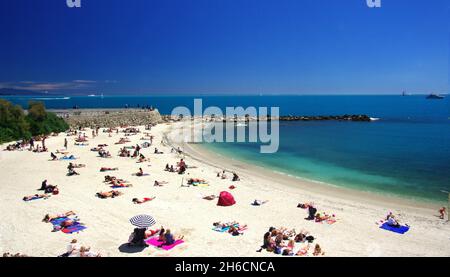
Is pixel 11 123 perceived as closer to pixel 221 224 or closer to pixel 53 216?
pixel 53 216

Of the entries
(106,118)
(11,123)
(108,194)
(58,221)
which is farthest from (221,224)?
(106,118)

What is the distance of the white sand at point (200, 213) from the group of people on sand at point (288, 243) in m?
0.48

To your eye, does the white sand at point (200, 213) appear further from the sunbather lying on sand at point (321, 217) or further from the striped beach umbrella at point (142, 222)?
the striped beach umbrella at point (142, 222)

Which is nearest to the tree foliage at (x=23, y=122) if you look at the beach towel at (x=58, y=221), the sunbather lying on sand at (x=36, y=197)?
the sunbather lying on sand at (x=36, y=197)

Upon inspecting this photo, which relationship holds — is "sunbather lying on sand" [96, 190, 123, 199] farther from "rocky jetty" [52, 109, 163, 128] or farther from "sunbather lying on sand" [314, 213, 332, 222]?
"rocky jetty" [52, 109, 163, 128]

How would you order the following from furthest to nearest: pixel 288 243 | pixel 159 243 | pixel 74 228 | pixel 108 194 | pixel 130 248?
pixel 108 194
pixel 74 228
pixel 288 243
pixel 159 243
pixel 130 248

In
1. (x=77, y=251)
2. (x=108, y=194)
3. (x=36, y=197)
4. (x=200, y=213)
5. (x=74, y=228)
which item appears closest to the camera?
(x=77, y=251)

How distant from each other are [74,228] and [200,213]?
5196 millimetres

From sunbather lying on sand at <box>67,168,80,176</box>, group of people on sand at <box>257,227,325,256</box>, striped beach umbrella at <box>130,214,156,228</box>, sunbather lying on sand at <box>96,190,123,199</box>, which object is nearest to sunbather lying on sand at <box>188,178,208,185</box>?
sunbather lying on sand at <box>96,190,123,199</box>

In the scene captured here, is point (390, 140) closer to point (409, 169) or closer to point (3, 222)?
point (409, 169)

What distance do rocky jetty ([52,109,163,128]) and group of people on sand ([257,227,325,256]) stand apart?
45.6m

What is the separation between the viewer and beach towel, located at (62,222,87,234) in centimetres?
1247

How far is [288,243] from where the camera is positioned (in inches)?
470
